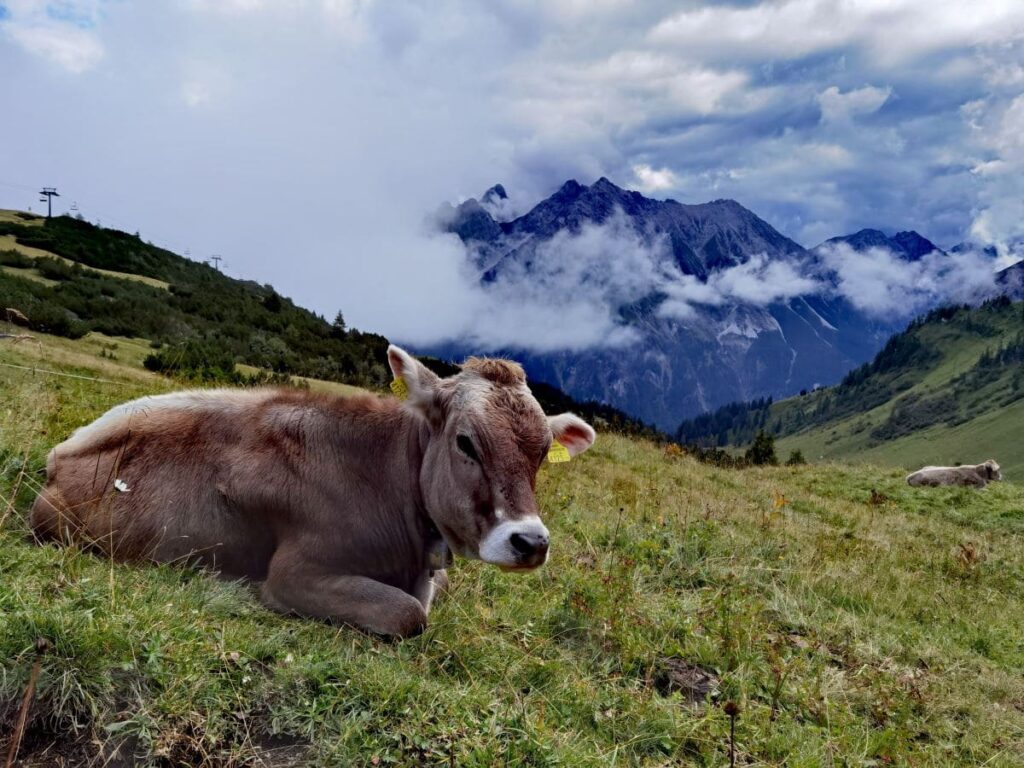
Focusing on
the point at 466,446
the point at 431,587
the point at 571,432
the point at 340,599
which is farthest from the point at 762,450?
the point at 340,599

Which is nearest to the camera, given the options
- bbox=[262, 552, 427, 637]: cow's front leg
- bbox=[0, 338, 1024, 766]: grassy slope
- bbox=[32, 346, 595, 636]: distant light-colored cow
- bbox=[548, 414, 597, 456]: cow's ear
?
bbox=[0, 338, 1024, 766]: grassy slope

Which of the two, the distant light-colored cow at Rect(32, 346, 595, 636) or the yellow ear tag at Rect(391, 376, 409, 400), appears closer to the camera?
the distant light-colored cow at Rect(32, 346, 595, 636)

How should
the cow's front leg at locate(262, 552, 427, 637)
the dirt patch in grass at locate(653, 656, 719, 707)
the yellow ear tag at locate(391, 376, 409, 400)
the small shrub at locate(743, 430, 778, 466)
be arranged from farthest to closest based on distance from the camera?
the small shrub at locate(743, 430, 778, 466) < the yellow ear tag at locate(391, 376, 409, 400) < the dirt patch in grass at locate(653, 656, 719, 707) < the cow's front leg at locate(262, 552, 427, 637)

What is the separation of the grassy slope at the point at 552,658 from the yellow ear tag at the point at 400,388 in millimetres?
2012

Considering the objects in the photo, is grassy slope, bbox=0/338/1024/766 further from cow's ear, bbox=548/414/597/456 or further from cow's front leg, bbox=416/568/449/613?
cow's ear, bbox=548/414/597/456

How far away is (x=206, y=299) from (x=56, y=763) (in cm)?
6698

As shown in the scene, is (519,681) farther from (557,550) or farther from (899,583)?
(899,583)

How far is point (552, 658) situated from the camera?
18.8ft

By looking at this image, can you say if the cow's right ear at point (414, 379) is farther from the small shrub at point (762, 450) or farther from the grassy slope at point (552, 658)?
the small shrub at point (762, 450)

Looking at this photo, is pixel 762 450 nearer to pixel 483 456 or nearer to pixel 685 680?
pixel 685 680

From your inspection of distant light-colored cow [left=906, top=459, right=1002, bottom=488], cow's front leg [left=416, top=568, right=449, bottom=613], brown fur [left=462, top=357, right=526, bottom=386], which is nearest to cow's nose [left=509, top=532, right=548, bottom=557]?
cow's front leg [left=416, top=568, right=449, bottom=613]

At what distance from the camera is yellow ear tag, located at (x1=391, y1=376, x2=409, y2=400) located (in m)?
6.19

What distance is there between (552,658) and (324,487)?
2.54 meters

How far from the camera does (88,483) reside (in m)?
6.01
